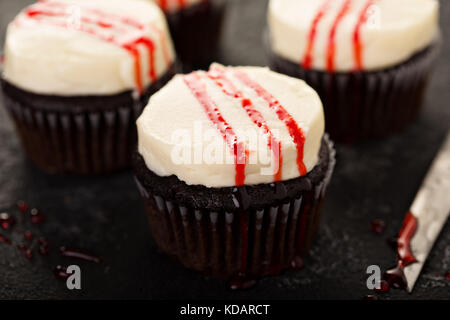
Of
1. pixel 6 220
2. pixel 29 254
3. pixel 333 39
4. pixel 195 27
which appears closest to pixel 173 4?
pixel 195 27

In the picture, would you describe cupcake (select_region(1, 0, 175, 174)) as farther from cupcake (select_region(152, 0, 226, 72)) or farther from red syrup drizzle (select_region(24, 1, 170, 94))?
cupcake (select_region(152, 0, 226, 72))

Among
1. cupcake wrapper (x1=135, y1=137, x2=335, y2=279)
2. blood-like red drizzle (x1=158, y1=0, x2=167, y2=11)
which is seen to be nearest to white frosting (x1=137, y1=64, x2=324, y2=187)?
cupcake wrapper (x1=135, y1=137, x2=335, y2=279)

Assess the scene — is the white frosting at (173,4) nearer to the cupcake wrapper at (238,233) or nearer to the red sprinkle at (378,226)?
the cupcake wrapper at (238,233)

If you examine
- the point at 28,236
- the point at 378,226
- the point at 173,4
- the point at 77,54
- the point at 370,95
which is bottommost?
the point at 28,236

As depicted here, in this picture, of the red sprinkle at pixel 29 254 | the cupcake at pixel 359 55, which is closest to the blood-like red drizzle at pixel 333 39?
the cupcake at pixel 359 55

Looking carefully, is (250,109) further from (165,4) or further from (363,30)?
(165,4)

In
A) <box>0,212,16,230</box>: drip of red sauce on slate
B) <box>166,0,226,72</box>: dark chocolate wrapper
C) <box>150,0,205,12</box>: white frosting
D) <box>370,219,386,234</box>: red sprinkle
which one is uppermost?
<box>150,0,205,12</box>: white frosting

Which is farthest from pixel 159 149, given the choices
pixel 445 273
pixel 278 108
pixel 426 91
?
pixel 426 91
